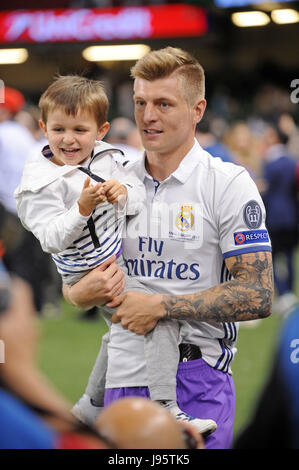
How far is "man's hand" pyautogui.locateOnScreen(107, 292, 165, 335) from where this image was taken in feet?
7.77

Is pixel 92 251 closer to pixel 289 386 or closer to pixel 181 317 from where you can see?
pixel 181 317

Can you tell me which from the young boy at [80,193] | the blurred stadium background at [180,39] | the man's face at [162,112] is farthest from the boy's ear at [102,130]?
the blurred stadium background at [180,39]

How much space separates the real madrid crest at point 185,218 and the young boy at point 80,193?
15cm

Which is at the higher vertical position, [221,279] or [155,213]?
[155,213]

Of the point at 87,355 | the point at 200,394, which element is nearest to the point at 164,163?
the point at 200,394

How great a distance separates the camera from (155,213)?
2.49 meters

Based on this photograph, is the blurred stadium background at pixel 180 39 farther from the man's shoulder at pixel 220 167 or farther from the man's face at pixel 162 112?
the man's face at pixel 162 112

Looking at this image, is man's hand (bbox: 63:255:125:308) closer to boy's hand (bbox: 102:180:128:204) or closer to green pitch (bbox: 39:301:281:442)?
boy's hand (bbox: 102:180:128:204)

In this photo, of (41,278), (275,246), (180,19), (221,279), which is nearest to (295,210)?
(275,246)

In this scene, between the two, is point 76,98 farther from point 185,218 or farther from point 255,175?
point 255,175

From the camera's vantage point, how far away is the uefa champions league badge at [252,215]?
238 cm

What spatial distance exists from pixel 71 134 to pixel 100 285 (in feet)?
1.68
